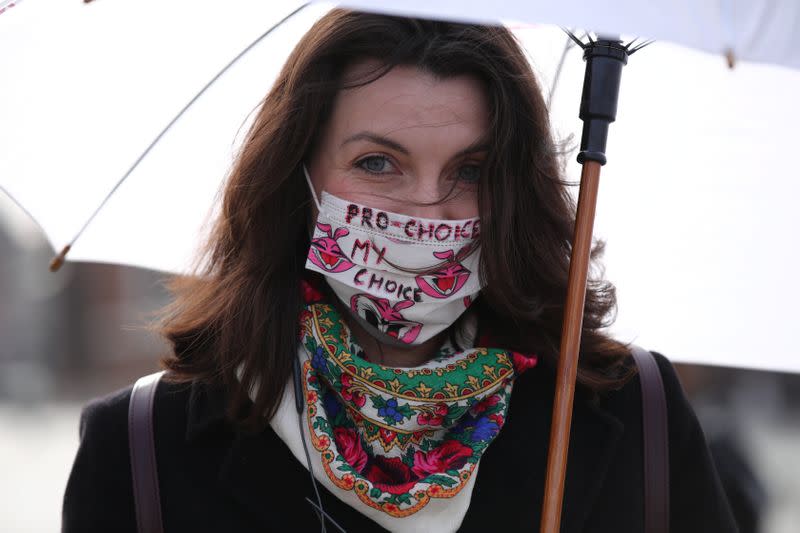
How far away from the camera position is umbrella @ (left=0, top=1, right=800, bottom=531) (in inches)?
62.1

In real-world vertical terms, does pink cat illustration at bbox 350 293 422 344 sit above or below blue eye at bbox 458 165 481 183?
below

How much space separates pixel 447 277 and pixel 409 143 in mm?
347

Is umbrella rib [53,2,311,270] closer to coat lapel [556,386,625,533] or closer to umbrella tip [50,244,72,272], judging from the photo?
umbrella tip [50,244,72,272]

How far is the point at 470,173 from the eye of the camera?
271 cm

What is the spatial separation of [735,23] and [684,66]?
91 cm

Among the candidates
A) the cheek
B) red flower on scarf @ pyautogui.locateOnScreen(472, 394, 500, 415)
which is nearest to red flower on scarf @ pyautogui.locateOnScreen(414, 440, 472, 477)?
red flower on scarf @ pyautogui.locateOnScreen(472, 394, 500, 415)

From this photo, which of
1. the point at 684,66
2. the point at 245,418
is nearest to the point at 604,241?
the point at 684,66

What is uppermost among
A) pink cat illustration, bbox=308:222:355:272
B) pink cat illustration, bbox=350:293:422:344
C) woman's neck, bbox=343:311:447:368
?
pink cat illustration, bbox=308:222:355:272

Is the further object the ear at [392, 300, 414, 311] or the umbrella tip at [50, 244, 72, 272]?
the umbrella tip at [50, 244, 72, 272]

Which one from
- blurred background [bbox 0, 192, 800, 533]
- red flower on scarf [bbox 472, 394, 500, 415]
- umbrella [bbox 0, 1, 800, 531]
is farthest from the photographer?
blurred background [bbox 0, 192, 800, 533]

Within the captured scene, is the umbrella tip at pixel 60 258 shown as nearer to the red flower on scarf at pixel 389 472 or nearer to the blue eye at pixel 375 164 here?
the blue eye at pixel 375 164

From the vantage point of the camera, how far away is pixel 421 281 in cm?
261

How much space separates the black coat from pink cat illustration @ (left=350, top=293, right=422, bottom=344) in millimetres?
385

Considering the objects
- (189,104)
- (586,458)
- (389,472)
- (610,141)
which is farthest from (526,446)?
(189,104)
